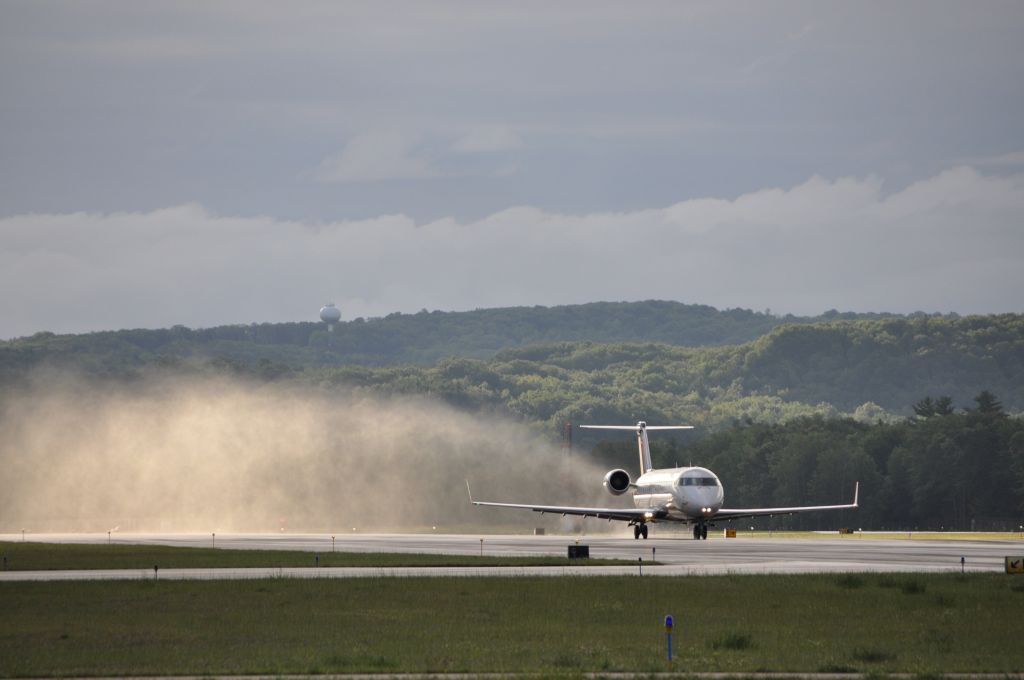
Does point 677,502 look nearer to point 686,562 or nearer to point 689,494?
point 689,494

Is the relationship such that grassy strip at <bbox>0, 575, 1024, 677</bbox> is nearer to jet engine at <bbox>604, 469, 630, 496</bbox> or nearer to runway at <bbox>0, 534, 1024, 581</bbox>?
runway at <bbox>0, 534, 1024, 581</bbox>

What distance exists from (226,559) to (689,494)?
35924 mm

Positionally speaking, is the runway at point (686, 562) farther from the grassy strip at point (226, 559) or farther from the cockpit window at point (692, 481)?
the cockpit window at point (692, 481)

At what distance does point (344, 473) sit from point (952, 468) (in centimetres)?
8104

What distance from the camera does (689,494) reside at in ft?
334

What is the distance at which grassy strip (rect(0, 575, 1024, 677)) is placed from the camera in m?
34.1

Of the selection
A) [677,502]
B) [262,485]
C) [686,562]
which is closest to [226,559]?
[686,562]

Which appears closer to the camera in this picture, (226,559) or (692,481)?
(226,559)

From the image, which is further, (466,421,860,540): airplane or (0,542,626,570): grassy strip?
(466,421,860,540): airplane

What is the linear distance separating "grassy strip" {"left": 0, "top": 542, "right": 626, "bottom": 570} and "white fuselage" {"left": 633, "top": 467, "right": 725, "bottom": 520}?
2548 cm

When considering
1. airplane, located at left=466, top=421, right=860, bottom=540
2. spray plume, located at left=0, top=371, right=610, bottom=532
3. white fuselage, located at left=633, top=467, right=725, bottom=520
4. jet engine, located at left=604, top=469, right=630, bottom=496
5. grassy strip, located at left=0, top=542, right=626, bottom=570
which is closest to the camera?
grassy strip, located at left=0, top=542, right=626, bottom=570

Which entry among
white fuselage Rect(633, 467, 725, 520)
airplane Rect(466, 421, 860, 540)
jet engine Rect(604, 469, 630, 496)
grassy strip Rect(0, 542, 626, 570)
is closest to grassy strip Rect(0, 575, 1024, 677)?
grassy strip Rect(0, 542, 626, 570)

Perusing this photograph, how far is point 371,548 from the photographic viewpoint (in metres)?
95.2

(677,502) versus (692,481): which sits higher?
(692,481)
